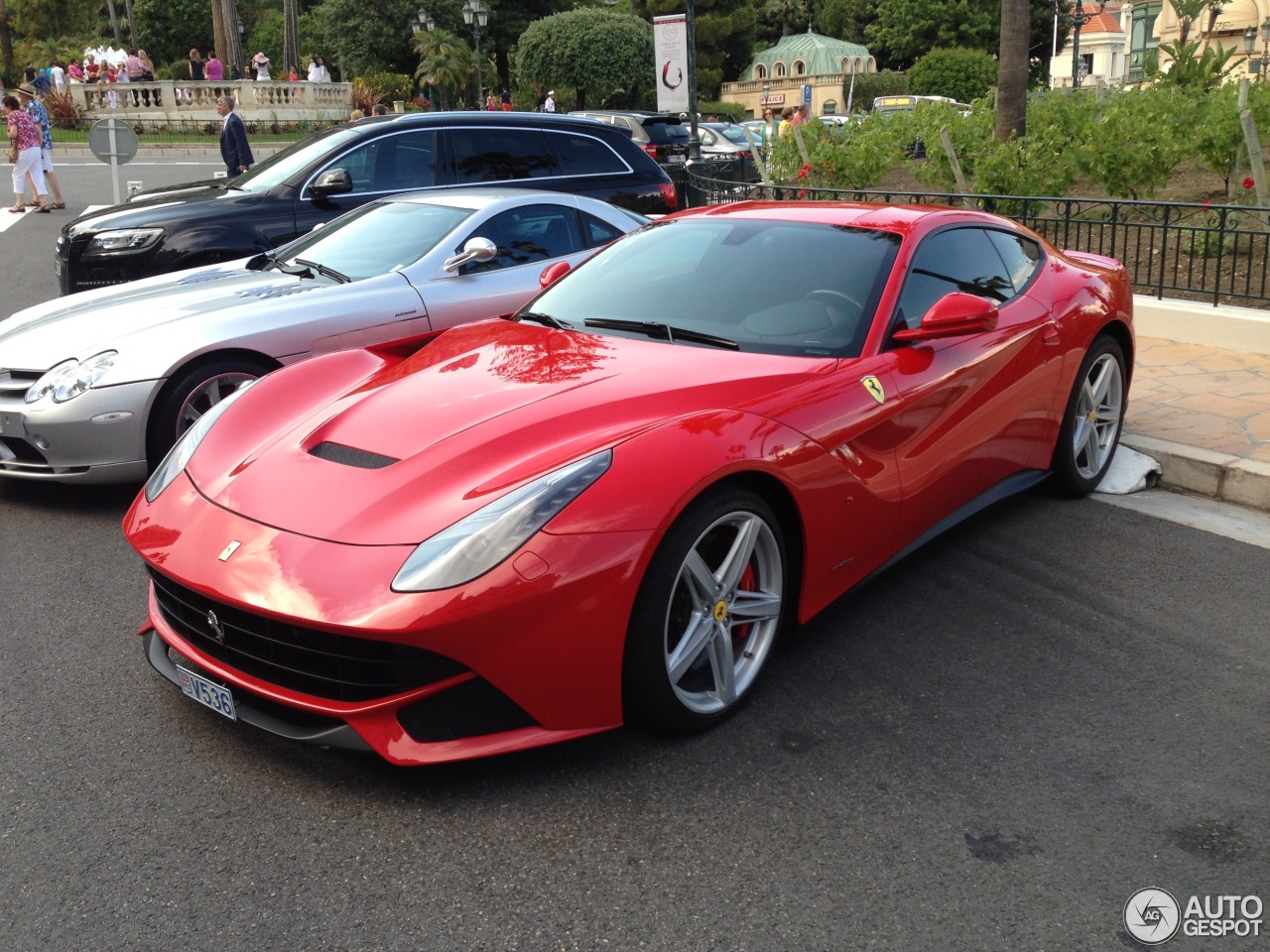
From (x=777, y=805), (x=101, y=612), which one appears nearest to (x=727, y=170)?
(x=101, y=612)

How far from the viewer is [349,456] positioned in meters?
3.42

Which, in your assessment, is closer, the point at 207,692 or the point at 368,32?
the point at 207,692

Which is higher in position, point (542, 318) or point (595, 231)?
point (595, 231)

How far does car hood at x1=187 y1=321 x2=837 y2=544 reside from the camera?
10.3 feet

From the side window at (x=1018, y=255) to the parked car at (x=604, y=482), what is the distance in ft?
0.20

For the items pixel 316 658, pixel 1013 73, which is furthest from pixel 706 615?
pixel 1013 73

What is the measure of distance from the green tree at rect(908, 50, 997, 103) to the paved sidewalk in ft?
167

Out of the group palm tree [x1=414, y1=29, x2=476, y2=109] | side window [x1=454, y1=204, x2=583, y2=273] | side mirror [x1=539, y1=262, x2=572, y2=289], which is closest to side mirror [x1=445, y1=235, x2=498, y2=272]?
side window [x1=454, y1=204, x2=583, y2=273]

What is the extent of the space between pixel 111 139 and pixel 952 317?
11.5 m

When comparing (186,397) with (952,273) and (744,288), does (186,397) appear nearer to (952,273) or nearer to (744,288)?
(744,288)

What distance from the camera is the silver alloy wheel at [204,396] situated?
5.54m

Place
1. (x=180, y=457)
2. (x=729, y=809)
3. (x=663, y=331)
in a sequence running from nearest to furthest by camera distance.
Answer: (x=729, y=809) < (x=180, y=457) < (x=663, y=331)

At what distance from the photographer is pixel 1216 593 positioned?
4.53 metres

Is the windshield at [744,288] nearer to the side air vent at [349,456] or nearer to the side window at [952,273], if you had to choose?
the side window at [952,273]
